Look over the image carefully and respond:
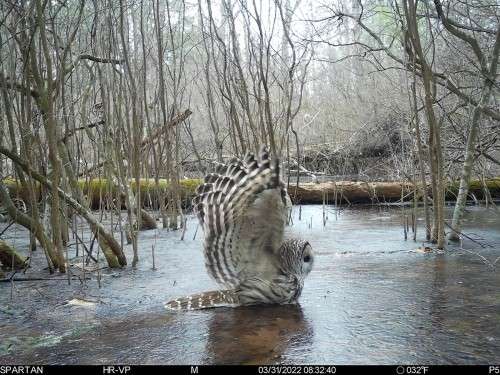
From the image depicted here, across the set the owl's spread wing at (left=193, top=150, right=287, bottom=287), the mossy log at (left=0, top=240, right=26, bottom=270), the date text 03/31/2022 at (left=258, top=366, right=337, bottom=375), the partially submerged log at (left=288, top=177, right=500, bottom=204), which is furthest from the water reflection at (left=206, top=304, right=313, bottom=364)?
the partially submerged log at (left=288, top=177, right=500, bottom=204)

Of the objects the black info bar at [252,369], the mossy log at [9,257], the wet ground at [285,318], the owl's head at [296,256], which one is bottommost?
the black info bar at [252,369]

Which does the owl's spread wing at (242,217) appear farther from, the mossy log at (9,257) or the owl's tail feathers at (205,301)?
the mossy log at (9,257)

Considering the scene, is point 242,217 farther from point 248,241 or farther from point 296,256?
point 296,256

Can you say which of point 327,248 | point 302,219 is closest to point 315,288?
point 327,248

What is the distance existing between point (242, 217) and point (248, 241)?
204 millimetres

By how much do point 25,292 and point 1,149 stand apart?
1.26 metres

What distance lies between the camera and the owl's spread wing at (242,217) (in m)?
3.63

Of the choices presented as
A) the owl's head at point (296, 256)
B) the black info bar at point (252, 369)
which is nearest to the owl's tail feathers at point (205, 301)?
the owl's head at point (296, 256)

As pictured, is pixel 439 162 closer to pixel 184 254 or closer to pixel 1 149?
pixel 184 254

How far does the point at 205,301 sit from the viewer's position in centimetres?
411

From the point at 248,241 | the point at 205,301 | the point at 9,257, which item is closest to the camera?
the point at 248,241

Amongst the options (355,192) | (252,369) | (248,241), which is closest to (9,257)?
(248,241)

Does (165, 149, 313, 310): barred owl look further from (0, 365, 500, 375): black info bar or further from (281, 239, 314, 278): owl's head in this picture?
(0, 365, 500, 375): black info bar

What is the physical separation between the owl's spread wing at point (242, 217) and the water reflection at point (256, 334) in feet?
0.97
